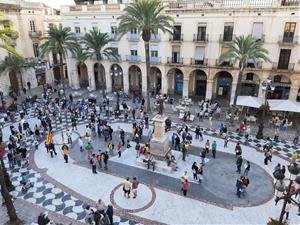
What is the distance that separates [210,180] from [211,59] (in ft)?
56.9

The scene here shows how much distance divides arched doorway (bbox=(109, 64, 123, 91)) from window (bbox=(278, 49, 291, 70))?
20758mm

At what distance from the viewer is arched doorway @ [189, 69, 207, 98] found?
3341cm

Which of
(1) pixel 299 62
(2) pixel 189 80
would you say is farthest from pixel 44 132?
(1) pixel 299 62

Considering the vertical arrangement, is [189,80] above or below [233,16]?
below

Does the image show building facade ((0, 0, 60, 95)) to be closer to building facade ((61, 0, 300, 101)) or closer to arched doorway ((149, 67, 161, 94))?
building facade ((61, 0, 300, 101))

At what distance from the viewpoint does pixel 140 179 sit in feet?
52.5

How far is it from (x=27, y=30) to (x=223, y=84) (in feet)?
95.9

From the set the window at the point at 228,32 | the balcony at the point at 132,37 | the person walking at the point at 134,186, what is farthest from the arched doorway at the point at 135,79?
the person walking at the point at 134,186

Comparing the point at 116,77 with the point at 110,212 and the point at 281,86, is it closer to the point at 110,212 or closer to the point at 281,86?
the point at 281,86

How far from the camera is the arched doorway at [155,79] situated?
117 feet

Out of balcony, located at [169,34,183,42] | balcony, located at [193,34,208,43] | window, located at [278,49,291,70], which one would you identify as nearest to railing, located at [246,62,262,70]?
window, located at [278,49,291,70]

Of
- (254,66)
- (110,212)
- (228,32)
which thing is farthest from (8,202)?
(254,66)

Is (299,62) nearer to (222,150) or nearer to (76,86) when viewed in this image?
(222,150)

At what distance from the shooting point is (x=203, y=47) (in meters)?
29.2
